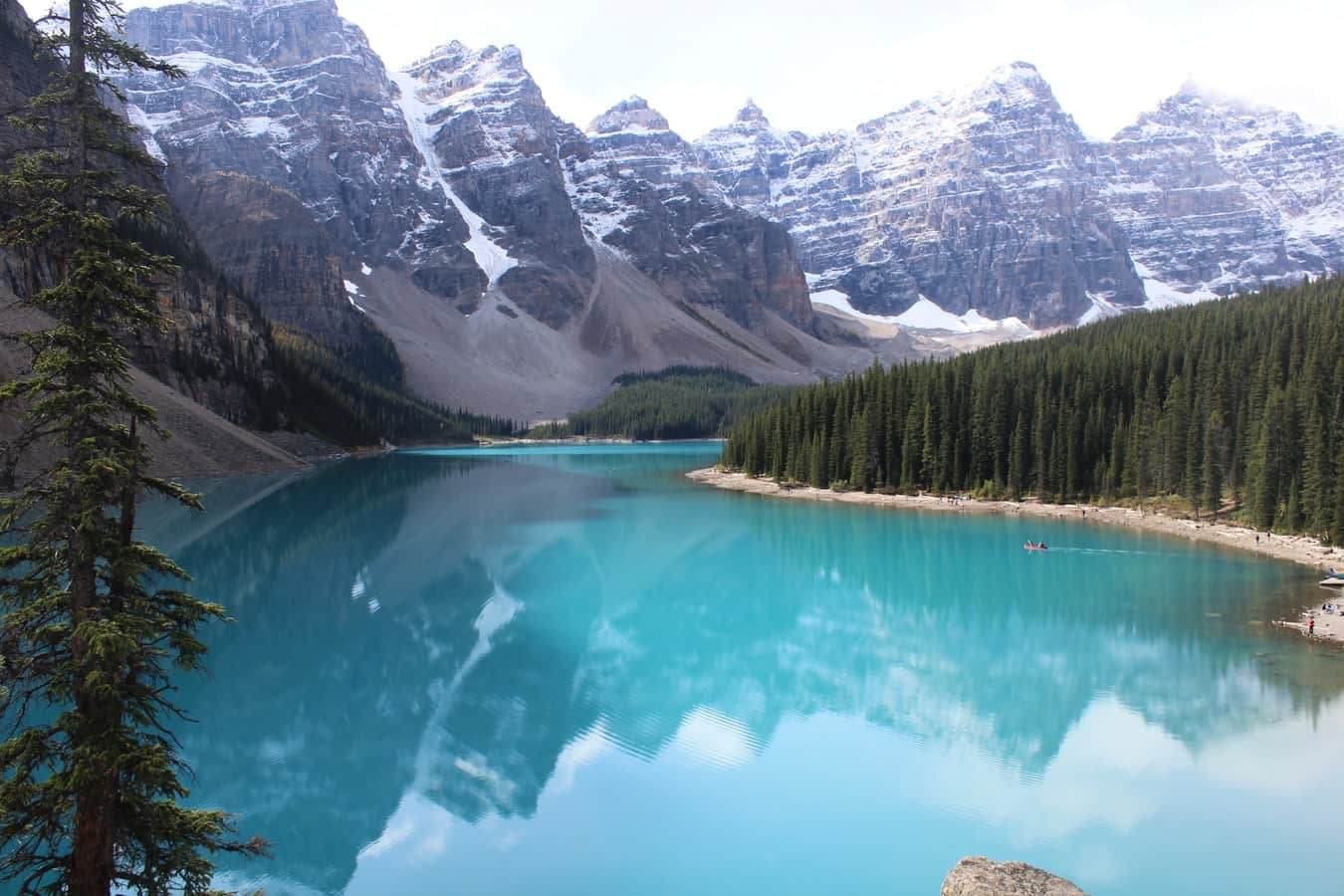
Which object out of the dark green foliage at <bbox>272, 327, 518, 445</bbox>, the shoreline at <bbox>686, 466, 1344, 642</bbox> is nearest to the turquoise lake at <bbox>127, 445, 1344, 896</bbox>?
the shoreline at <bbox>686, 466, 1344, 642</bbox>

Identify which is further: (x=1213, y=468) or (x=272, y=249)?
(x=272, y=249)

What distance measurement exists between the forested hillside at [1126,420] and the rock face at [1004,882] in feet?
124

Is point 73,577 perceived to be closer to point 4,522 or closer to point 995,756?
point 4,522

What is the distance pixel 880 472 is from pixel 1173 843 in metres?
53.5

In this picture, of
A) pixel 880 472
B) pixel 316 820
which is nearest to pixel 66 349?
pixel 316 820

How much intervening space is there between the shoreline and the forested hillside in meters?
1.39

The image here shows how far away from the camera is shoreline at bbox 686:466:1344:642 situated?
2875 cm

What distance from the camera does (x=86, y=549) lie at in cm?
834

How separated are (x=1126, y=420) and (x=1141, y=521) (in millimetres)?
11269

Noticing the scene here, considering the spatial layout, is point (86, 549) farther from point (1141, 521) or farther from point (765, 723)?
point (1141, 521)

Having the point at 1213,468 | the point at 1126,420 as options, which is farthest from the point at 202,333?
the point at 1213,468

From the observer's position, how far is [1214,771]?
1655cm

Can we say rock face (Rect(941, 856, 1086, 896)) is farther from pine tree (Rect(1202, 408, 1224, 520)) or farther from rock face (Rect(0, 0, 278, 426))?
rock face (Rect(0, 0, 278, 426))

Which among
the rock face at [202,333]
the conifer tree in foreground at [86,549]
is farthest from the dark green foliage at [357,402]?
the conifer tree in foreground at [86,549]
